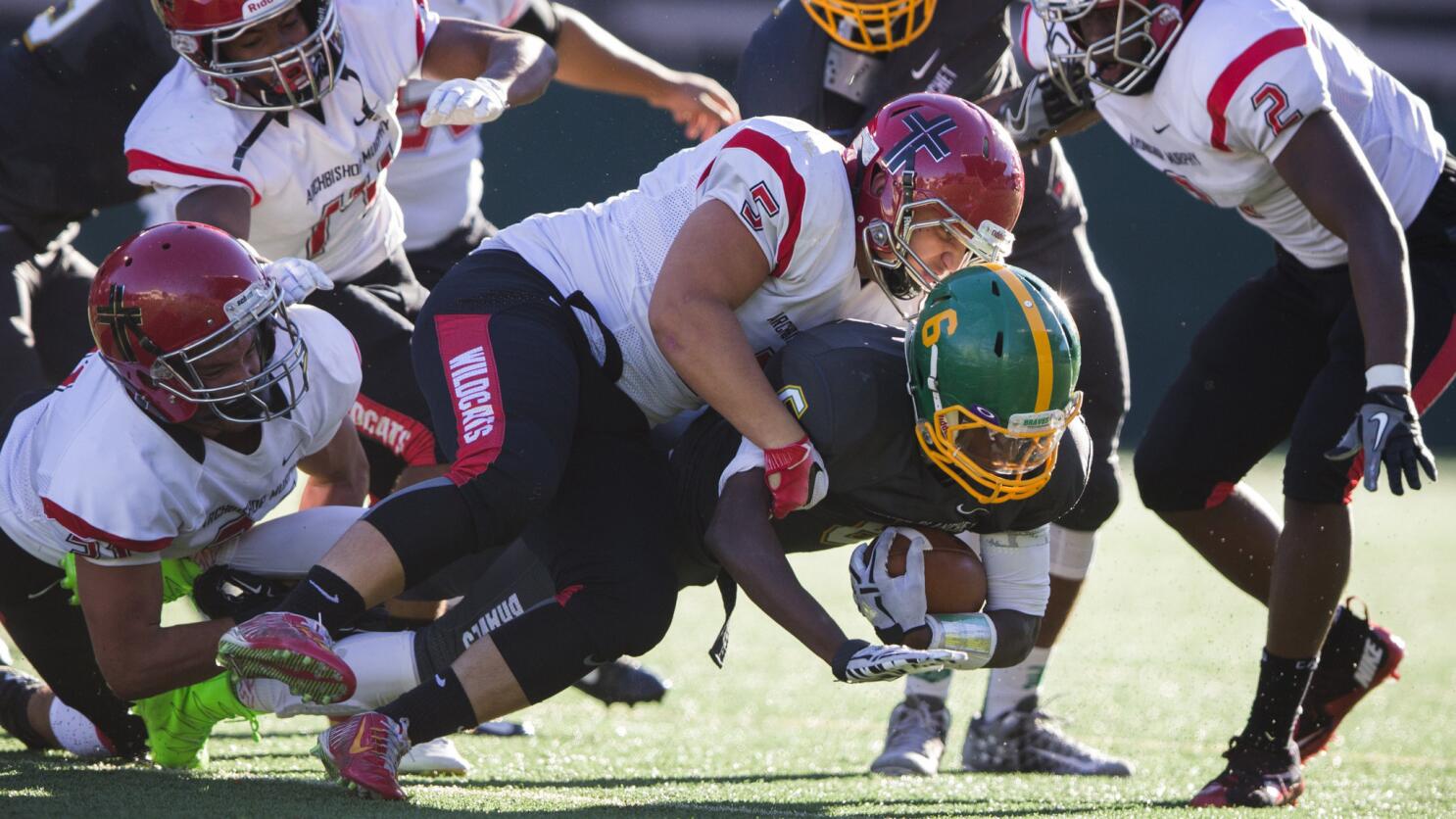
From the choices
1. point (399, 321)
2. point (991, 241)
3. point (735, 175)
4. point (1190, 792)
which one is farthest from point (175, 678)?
point (1190, 792)

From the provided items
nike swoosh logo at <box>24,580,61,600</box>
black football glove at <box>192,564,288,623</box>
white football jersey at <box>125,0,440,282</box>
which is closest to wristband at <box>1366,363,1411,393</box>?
black football glove at <box>192,564,288,623</box>

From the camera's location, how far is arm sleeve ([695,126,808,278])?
304cm

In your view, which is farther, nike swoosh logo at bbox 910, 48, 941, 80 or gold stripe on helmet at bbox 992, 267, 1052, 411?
nike swoosh logo at bbox 910, 48, 941, 80

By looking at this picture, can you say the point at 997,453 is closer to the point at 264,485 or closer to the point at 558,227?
the point at 558,227

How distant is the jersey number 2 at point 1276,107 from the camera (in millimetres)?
3195

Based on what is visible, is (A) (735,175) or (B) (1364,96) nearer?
(A) (735,175)

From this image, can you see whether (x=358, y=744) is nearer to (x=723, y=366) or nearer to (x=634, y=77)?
(x=723, y=366)

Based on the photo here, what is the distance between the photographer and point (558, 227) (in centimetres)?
339

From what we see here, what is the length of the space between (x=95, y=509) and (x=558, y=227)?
A: 3.53 feet

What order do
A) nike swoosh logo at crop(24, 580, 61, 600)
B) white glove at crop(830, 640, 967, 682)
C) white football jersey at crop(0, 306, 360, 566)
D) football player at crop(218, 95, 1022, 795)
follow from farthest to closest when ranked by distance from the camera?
nike swoosh logo at crop(24, 580, 61, 600) → white football jersey at crop(0, 306, 360, 566) → football player at crop(218, 95, 1022, 795) → white glove at crop(830, 640, 967, 682)

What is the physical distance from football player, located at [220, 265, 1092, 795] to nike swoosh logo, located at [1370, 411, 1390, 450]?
536 millimetres

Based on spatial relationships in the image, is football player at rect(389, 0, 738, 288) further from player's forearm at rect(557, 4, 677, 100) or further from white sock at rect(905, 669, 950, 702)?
white sock at rect(905, 669, 950, 702)

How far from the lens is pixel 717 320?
2.95 m

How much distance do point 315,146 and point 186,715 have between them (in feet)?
4.28
